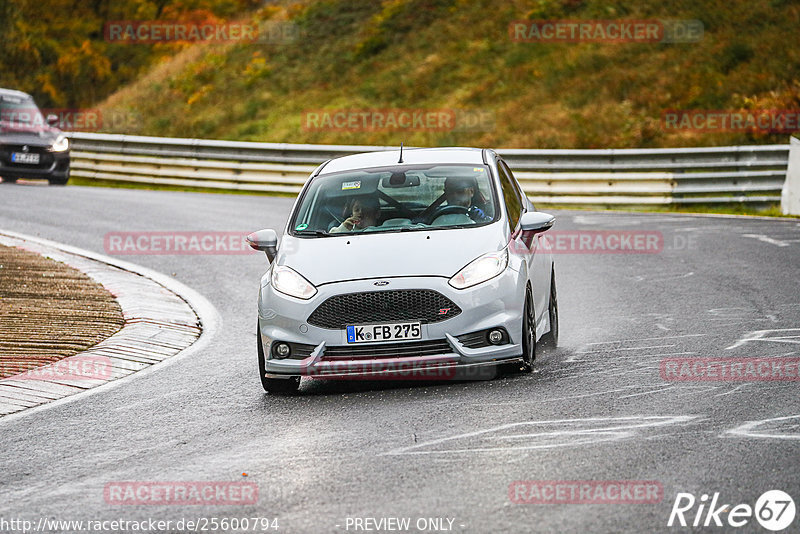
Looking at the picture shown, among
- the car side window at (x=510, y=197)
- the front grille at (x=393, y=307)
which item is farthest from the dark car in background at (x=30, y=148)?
the front grille at (x=393, y=307)

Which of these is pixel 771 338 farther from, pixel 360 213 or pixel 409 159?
pixel 360 213

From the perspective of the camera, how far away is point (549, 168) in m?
23.1

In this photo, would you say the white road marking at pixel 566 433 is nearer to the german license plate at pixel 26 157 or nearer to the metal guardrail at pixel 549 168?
the metal guardrail at pixel 549 168

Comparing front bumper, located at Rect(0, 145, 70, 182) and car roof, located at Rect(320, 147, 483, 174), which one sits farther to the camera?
front bumper, located at Rect(0, 145, 70, 182)

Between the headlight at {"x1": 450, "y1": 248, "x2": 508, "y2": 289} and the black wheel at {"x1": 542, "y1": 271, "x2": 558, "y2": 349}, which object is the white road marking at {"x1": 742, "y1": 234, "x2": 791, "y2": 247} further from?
the headlight at {"x1": 450, "y1": 248, "x2": 508, "y2": 289}

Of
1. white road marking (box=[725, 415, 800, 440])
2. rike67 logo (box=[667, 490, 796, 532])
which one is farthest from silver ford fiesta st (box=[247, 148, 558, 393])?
rike67 logo (box=[667, 490, 796, 532])

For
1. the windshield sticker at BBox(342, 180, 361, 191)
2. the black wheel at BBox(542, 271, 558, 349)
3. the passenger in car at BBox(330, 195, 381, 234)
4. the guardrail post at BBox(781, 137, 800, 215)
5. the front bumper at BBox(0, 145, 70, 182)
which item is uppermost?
the windshield sticker at BBox(342, 180, 361, 191)

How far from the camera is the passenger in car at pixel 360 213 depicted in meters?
9.21

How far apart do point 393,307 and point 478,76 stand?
29.6 metres

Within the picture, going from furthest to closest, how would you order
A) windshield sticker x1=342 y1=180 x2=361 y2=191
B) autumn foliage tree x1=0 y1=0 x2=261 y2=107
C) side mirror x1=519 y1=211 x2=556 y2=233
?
1. autumn foliage tree x1=0 y1=0 x2=261 y2=107
2. windshield sticker x1=342 y1=180 x2=361 y2=191
3. side mirror x1=519 y1=211 x2=556 y2=233

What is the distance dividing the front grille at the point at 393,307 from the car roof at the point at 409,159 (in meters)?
1.90

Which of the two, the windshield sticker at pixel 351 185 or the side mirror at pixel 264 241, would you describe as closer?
the side mirror at pixel 264 241

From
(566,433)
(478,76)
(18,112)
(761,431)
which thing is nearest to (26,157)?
(18,112)

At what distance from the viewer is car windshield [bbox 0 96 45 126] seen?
26047 mm
